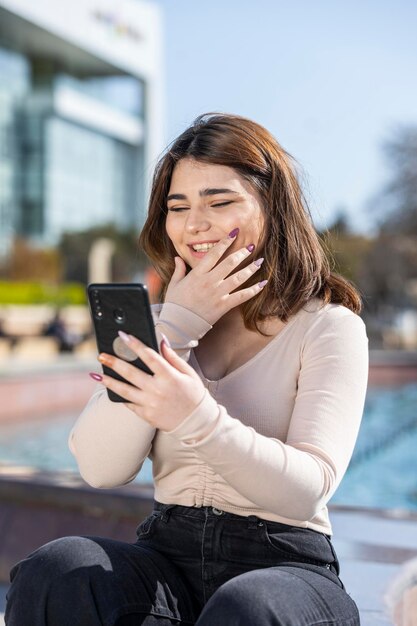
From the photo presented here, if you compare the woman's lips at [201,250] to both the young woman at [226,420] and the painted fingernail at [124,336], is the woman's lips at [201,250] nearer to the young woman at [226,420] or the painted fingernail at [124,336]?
the young woman at [226,420]

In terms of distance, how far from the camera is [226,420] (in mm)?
1782

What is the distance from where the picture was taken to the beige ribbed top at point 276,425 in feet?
6.23

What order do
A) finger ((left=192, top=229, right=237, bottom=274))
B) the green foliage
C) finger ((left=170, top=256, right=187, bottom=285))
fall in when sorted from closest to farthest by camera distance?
finger ((left=192, top=229, right=237, bottom=274))
finger ((left=170, top=256, right=187, bottom=285))
the green foliage

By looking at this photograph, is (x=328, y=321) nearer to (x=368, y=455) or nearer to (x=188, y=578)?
(x=188, y=578)

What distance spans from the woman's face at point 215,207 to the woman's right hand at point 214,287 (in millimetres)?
129

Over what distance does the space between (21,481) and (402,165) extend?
35.2 meters

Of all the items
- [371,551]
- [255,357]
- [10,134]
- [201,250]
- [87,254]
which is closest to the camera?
[255,357]

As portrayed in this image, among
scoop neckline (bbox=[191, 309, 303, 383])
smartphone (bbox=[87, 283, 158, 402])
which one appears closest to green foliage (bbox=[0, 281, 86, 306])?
scoop neckline (bbox=[191, 309, 303, 383])

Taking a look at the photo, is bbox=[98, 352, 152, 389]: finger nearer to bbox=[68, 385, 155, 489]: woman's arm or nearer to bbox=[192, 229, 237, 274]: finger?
bbox=[68, 385, 155, 489]: woman's arm

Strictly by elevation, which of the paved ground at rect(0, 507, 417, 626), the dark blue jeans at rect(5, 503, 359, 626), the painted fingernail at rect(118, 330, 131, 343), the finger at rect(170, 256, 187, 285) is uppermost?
the finger at rect(170, 256, 187, 285)

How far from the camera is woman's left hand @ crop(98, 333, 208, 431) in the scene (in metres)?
1.73

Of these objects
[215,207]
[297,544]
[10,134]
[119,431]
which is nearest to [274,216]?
[215,207]

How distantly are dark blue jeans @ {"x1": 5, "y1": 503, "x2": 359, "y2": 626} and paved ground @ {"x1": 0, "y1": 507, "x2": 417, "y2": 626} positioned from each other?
2.30 feet

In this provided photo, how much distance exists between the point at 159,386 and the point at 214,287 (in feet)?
1.48
